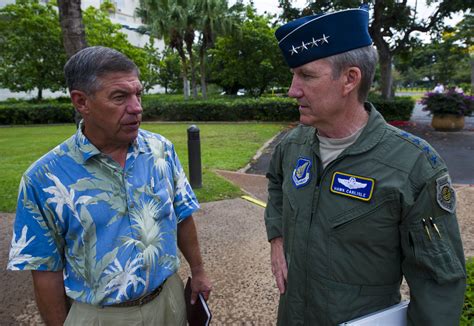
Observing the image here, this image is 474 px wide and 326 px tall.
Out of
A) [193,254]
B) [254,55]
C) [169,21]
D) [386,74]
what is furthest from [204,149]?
[254,55]

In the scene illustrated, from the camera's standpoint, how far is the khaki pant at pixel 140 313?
1.66 m

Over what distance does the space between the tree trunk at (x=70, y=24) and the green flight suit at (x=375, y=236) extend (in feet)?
12.6

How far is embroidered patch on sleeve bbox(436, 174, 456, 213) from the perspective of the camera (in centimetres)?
134

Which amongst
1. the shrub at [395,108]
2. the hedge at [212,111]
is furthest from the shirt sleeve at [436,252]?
the shrub at [395,108]

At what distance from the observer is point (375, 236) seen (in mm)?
1440

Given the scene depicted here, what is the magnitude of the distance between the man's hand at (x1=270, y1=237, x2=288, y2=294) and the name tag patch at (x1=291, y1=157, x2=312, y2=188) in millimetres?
441

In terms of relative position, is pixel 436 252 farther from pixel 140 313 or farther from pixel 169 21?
pixel 169 21

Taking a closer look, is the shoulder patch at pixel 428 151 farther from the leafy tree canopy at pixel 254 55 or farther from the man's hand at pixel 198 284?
the leafy tree canopy at pixel 254 55

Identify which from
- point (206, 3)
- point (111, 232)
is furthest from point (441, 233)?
point (206, 3)

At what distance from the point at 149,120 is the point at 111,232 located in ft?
59.9

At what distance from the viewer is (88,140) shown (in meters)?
1.67

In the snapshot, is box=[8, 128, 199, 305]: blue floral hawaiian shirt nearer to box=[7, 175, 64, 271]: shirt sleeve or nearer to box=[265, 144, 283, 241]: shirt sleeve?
box=[7, 175, 64, 271]: shirt sleeve

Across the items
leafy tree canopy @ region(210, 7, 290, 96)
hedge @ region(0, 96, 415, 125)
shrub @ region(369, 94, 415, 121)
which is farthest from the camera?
leafy tree canopy @ region(210, 7, 290, 96)

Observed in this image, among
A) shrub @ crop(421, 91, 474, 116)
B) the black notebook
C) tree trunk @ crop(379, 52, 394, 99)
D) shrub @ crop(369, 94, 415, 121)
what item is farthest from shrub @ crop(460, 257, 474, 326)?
tree trunk @ crop(379, 52, 394, 99)
